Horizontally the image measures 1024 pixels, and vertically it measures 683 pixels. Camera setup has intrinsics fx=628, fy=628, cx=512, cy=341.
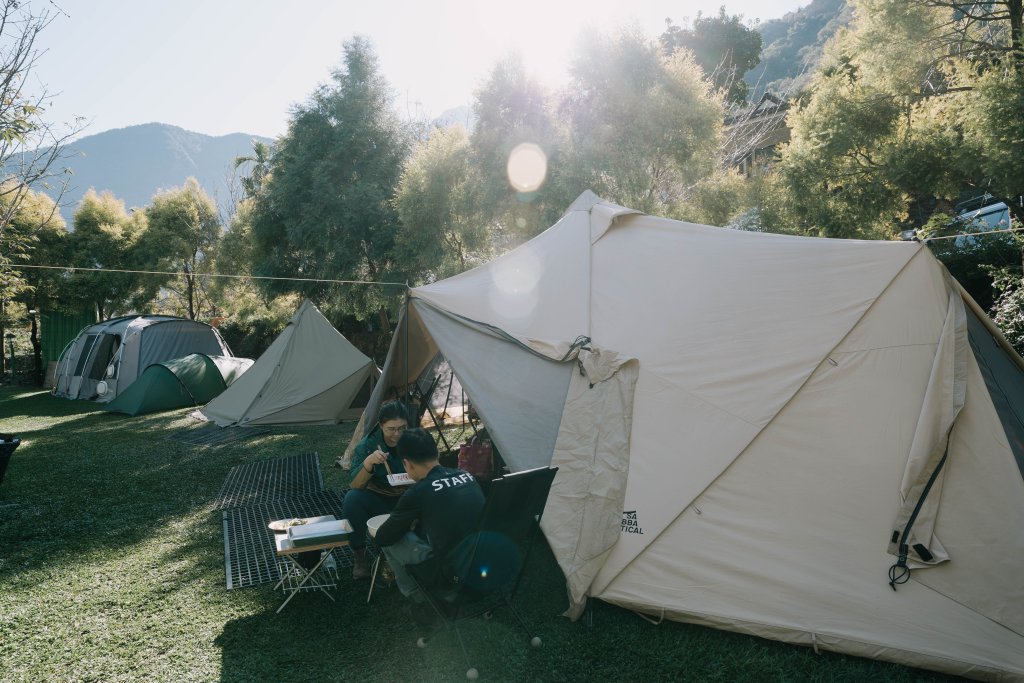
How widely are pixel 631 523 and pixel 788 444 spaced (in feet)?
3.29

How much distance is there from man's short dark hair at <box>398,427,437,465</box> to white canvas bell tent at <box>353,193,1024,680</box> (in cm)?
87

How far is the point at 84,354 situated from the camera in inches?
584

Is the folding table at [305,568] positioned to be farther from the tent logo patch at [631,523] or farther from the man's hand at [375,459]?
the tent logo patch at [631,523]

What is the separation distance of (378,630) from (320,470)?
13.0 feet

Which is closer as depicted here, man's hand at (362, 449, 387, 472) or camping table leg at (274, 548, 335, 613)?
camping table leg at (274, 548, 335, 613)

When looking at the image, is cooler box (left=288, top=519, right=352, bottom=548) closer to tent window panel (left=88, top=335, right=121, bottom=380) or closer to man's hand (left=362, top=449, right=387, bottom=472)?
man's hand (left=362, top=449, right=387, bottom=472)

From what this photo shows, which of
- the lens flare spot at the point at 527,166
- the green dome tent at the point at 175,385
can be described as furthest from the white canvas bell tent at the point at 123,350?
the lens flare spot at the point at 527,166

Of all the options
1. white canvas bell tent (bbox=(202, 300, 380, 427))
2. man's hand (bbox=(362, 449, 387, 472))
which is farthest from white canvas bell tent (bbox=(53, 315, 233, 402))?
man's hand (bbox=(362, 449, 387, 472))

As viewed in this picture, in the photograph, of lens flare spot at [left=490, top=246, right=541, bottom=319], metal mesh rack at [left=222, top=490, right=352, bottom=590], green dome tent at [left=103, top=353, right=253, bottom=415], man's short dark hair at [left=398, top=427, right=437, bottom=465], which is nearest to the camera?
man's short dark hair at [left=398, top=427, right=437, bottom=465]

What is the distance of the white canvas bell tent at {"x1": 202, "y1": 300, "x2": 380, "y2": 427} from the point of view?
10.1 metres

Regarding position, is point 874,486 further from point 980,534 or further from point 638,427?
point 638,427

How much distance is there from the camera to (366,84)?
15773mm

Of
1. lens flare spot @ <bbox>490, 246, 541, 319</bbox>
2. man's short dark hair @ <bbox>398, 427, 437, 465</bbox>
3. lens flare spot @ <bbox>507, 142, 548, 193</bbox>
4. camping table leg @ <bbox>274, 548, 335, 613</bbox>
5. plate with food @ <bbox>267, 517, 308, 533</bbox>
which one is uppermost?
lens flare spot @ <bbox>507, 142, 548, 193</bbox>

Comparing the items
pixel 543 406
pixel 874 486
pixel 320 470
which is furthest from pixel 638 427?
pixel 320 470
